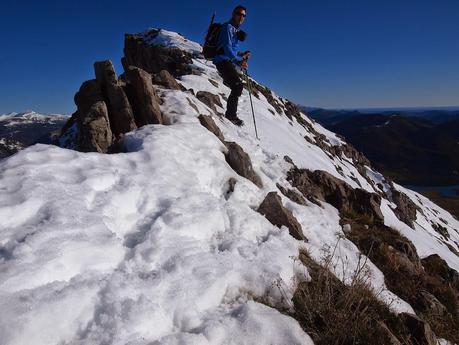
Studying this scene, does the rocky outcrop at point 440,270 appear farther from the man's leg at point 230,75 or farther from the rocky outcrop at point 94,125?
the rocky outcrop at point 94,125

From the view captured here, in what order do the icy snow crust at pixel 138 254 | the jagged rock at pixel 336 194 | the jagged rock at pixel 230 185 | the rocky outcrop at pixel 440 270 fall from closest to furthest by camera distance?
the icy snow crust at pixel 138 254
the jagged rock at pixel 230 185
the rocky outcrop at pixel 440 270
the jagged rock at pixel 336 194

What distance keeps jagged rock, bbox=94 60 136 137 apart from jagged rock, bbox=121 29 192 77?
19181 mm

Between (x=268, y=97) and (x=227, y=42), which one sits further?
(x=268, y=97)

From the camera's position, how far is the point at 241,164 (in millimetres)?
10820

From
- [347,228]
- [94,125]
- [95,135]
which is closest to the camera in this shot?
[95,135]

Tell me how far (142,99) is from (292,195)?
579cm

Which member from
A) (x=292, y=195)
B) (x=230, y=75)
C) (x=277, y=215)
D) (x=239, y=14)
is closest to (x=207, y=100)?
(x=230, y=75)

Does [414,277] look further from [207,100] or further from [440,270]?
[207,100]

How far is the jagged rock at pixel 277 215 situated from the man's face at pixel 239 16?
6.94 meters

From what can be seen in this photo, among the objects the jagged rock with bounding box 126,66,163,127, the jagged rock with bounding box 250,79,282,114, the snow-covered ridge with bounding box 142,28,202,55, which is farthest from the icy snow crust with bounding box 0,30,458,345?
the snow-covered ridge with bounding box 142,28,202,55

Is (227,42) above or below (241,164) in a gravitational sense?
above

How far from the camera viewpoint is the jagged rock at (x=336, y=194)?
1369 centimetres

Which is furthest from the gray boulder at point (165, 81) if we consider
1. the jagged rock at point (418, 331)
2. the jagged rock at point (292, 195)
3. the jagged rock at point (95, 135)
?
the jagged rock at point (418, 331)

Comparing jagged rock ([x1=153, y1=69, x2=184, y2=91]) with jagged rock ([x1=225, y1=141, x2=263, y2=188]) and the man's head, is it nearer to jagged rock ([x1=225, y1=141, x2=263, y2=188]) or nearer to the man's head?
the man's head
